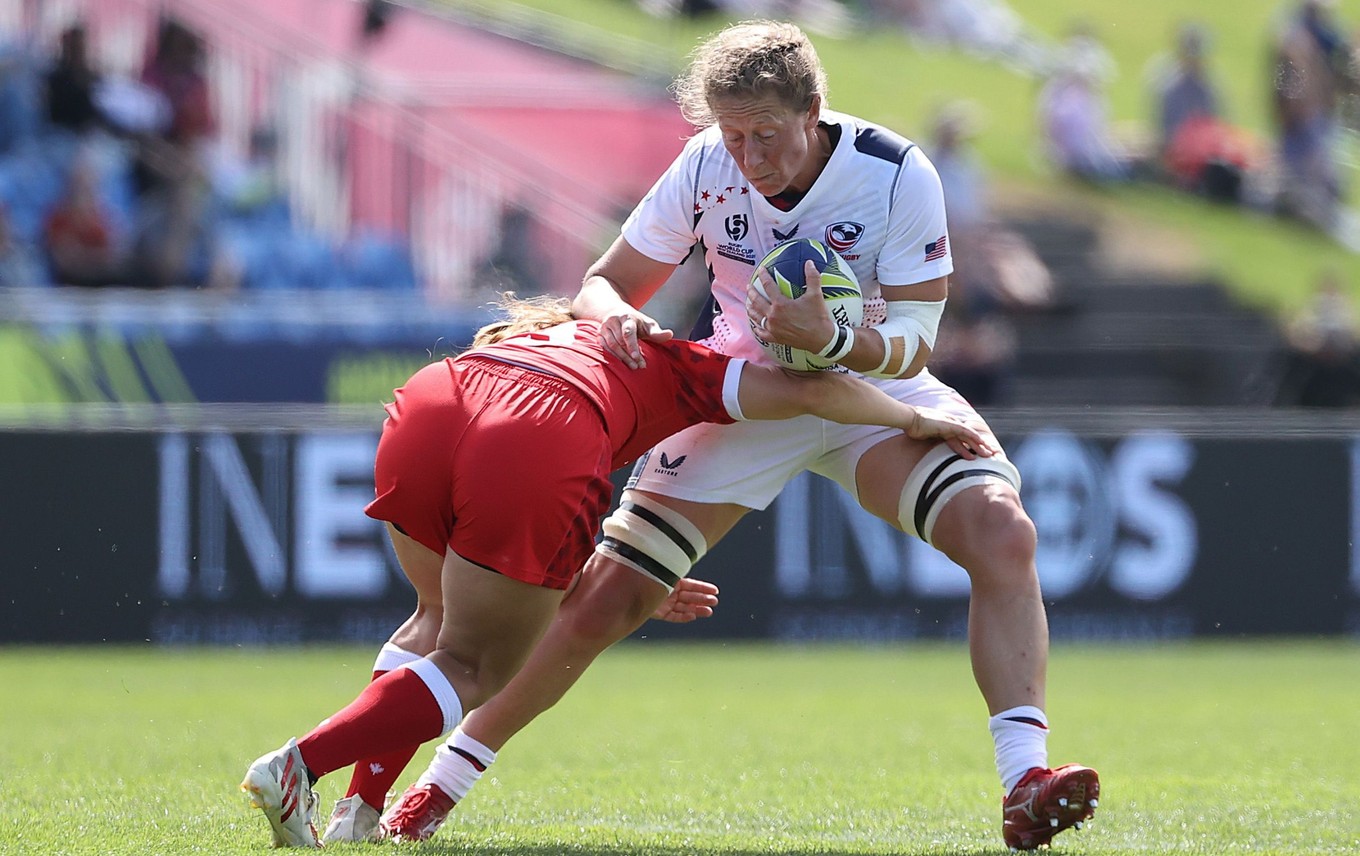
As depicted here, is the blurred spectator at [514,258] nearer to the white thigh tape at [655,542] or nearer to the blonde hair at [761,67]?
the white thigh tape at [655,542]

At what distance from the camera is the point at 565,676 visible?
4.57 metres

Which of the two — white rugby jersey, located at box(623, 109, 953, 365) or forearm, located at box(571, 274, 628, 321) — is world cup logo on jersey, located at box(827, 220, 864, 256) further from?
forearm, located at box(571, 274, 628, 321)

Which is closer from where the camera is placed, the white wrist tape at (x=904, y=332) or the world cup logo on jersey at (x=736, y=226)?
the white wrist tape at (x=904, y=332)

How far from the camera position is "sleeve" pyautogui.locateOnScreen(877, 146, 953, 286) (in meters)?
4.46

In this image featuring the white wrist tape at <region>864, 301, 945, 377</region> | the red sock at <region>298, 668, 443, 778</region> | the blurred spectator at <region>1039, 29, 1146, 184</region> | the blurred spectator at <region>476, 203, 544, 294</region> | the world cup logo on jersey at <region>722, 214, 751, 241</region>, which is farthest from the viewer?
the blurred spectator at <region>1039, 29, 1146, 184</region>

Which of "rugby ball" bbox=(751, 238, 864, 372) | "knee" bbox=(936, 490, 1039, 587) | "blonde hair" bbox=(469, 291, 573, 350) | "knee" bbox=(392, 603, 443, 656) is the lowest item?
"knee" bbox=(392, 603, 443, 656)

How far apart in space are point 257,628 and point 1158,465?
18.2 ft

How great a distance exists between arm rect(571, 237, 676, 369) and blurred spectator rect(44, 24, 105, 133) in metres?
10.2

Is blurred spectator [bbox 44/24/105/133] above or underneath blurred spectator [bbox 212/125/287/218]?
above

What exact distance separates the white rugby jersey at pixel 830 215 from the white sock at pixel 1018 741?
1.10 m

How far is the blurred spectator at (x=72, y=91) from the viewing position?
1373 centimetres

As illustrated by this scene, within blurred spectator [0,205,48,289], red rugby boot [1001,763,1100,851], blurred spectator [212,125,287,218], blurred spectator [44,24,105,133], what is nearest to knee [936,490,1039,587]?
red rugby boot [1001,763,1100,851]

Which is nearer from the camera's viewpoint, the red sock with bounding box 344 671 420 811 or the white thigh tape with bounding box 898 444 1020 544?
the red sock with bounding box 344 671 420 811

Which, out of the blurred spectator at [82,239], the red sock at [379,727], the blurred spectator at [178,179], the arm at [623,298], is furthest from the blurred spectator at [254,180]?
the red sock at [379,727]
